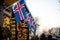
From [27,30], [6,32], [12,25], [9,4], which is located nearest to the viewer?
[6,32]

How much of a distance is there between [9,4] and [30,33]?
630 cm

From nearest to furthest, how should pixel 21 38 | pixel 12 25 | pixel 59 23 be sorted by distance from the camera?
pixel 12 25, pixel 21 38, pixel 59 23

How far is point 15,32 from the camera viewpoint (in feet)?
31.8

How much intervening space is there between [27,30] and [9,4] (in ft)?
19.0

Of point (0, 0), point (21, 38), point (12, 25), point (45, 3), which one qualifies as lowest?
point (21, 38)

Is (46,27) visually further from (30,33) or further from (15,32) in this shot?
(15,32)

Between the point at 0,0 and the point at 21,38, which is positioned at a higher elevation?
the point at 0,0

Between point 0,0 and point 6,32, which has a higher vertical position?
point 0,0

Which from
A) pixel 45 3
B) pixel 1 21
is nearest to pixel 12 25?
pixel 1 21

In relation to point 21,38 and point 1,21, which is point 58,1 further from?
point 1,21

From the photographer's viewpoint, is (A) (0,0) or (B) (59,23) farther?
(B) (59,23)

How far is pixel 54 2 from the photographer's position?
13.6 meters

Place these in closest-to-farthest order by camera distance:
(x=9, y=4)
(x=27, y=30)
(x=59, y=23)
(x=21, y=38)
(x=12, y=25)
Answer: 1. (x=9, y=4)
2. (x=12, y=25)
3. (x=21, y=38)
4. (x=27, y=30)
5. (x=59, y=23)

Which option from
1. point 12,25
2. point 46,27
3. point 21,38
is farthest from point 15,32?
point 46,27
